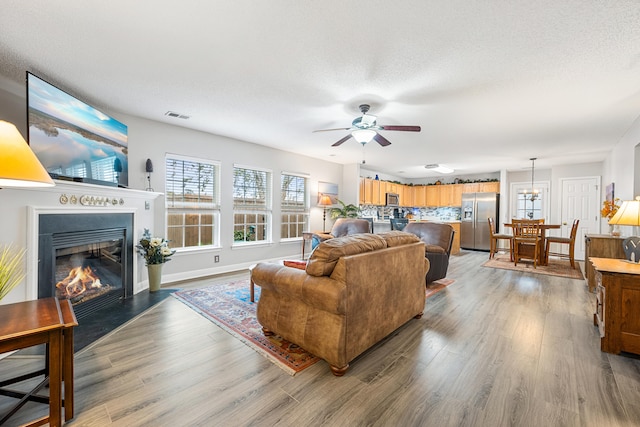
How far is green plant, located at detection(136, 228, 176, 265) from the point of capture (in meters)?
3.70

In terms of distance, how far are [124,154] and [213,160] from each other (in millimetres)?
1356

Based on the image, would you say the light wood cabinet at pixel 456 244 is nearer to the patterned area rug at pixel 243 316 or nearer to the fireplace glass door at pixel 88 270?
the patterned area rug at pixel 243 316

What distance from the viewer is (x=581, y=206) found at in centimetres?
671

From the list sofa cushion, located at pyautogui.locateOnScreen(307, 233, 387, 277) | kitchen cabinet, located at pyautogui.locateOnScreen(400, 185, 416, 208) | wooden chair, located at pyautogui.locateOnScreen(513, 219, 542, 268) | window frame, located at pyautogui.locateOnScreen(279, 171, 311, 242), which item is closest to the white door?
wooden chair, located at pyautogui.locateOnScreen(513, 219, 542, 268)

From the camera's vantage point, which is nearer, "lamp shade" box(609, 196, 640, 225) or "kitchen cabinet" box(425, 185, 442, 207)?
"lamp shade" box(609, 196, 640, 225)

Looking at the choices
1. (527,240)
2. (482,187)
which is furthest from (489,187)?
(527,240)

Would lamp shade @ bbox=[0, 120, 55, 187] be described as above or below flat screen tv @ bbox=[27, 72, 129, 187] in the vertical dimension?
below

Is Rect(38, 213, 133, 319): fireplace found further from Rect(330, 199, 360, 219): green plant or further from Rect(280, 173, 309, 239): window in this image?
Rect(330, 199, 360, 219): green plant

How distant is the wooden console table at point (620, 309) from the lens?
6.94 feet

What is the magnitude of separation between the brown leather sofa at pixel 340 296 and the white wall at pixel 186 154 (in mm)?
2153

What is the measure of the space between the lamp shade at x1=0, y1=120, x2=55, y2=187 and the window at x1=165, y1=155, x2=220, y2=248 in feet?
9.47

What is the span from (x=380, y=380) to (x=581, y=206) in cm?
778

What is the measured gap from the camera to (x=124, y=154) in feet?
11.6

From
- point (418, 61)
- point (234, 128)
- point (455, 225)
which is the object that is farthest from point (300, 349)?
point (455, 225)
